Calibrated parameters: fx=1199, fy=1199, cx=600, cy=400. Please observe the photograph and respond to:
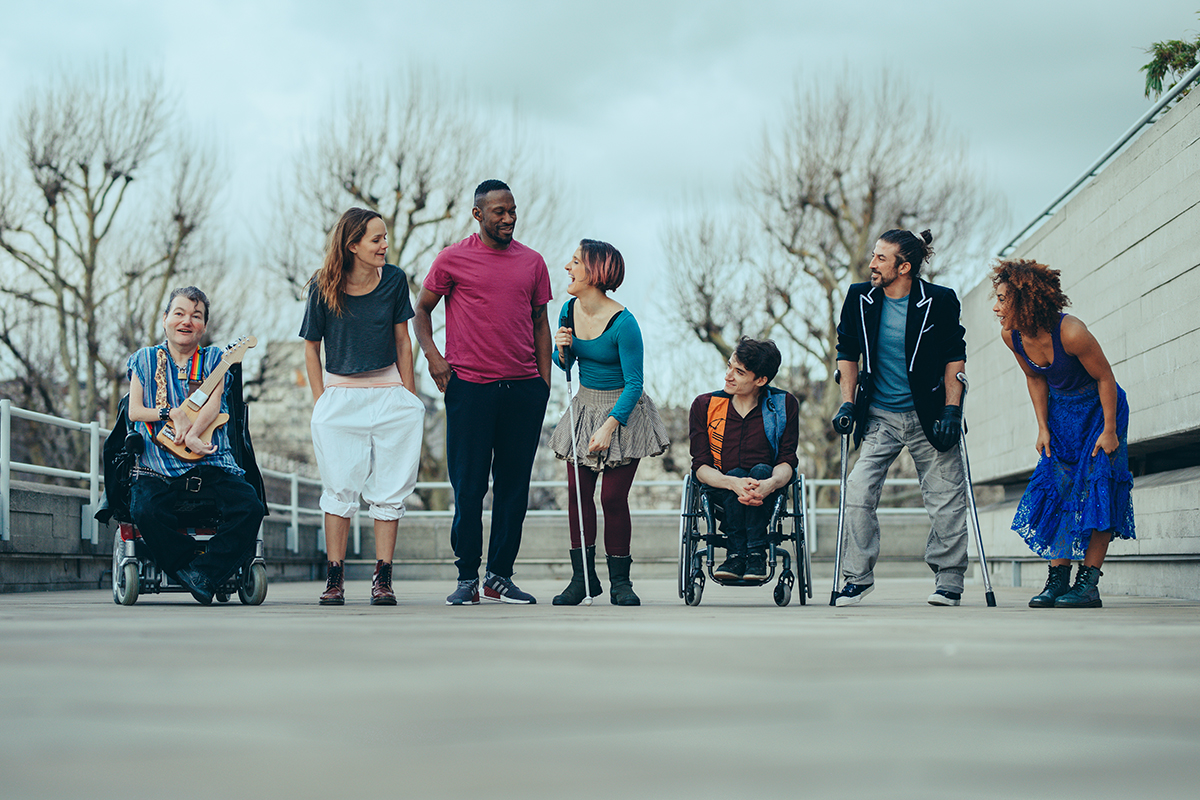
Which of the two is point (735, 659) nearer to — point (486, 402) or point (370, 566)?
point (486, 402)

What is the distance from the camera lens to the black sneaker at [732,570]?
485 centimetres

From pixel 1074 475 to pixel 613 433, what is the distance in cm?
188

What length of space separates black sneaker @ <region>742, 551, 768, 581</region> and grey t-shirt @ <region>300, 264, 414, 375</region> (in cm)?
172

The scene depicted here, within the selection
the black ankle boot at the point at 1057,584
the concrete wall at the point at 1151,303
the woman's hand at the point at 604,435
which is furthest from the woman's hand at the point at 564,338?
the concrete wall at the point at 1151,303

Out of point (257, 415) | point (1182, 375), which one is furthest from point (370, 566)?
point (257, 415)

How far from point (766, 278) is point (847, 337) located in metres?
16.0

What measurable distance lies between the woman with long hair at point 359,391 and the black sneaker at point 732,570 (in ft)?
4.40

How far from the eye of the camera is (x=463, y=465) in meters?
5.01

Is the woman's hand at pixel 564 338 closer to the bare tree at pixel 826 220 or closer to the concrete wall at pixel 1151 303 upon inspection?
the concrete wall at pixel 1151 303

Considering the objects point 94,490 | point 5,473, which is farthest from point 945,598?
point 94,490

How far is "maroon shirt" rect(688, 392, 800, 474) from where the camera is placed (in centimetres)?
510

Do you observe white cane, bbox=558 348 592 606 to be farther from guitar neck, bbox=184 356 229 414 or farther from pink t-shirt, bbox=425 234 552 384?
guitar neck, bbox=184 356 229 414

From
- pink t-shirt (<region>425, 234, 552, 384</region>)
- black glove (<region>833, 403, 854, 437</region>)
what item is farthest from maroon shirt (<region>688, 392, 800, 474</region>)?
pink t-shirt (<region>425, 234, 552, 384</region>)

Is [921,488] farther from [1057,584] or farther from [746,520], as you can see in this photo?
[746,520]
